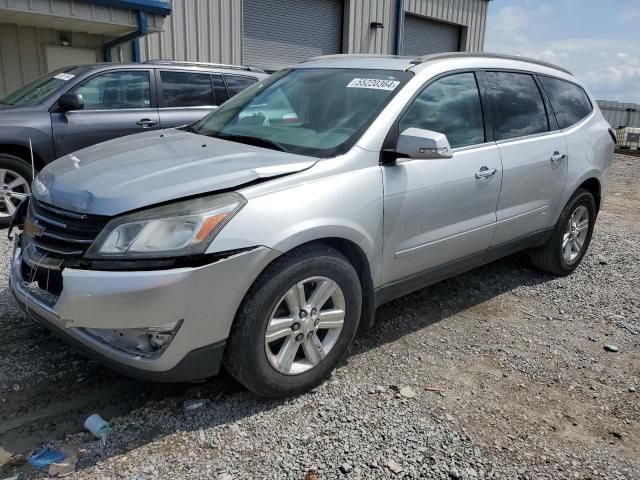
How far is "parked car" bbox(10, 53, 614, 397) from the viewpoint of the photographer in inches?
92.4

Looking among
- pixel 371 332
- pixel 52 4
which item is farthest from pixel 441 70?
pixel 52 4

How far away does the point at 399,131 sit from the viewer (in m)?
3.14

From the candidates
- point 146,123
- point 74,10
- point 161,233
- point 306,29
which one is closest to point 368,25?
point 306,29

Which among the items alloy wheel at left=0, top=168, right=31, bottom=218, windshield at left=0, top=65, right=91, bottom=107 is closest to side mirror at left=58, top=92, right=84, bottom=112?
windshield at left=0, top=65, right=91, bottom=107

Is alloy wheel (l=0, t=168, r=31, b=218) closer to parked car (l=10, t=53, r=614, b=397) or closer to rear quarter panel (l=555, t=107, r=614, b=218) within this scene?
parked car (l=10, t=53, r=614, b=397)

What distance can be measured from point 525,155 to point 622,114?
65.0ft

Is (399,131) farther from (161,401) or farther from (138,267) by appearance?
(161,401)

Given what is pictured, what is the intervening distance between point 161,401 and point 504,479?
66.3 inches

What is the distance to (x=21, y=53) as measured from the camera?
9.32 metres

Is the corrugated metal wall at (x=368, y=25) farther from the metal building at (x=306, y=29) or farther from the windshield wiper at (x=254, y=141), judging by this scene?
the windshield wiper at (x=254, y=141)

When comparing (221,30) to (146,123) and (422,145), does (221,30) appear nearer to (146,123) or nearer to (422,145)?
(146,123)

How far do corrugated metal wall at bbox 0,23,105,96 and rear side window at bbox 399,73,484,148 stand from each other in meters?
8.51

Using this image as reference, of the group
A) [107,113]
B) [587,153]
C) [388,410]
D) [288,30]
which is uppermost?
[288,30]

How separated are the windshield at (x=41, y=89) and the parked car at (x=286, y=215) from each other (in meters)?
3.16
